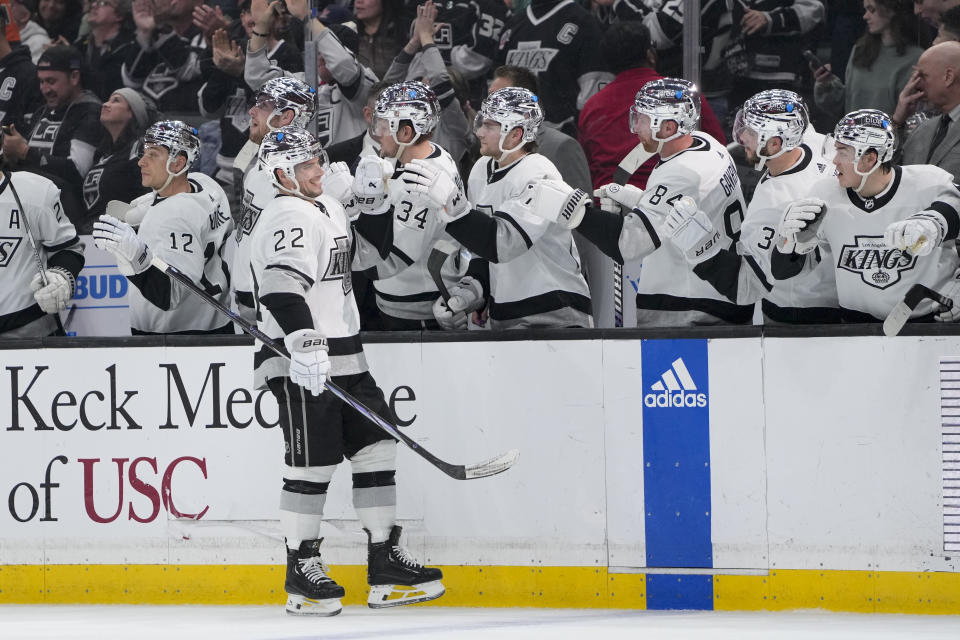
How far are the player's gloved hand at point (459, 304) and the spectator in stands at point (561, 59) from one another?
3.47 feet

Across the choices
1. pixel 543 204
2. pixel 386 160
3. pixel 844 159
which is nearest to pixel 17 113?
pixel 386 160

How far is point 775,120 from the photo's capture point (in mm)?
4246

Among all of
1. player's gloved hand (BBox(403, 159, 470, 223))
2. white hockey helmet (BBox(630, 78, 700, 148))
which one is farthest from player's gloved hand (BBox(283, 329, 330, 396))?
white hockey helmet (BBox(630, 78, 700, 148))

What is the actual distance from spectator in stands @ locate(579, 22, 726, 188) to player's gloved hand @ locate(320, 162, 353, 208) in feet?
3.95

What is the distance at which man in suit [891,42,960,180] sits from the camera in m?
4.49

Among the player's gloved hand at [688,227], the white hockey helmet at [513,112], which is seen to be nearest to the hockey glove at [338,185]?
the white hockey helmet at [513,112]

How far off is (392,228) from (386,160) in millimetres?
222

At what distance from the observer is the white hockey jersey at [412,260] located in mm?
4500

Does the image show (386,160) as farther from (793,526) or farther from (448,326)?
(793,526)

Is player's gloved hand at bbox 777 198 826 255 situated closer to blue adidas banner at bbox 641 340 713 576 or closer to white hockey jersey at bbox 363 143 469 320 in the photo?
blue adidas banner at bbox 641 340 713 576

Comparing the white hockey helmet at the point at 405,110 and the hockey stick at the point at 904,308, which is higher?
the white hockey helmet at the point at 405,110

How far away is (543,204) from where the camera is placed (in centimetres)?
425

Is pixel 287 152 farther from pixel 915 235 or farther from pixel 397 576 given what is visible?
pixel 915 235

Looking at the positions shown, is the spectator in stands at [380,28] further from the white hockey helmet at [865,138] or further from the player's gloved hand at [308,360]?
the white hockey helmet at [865,138]
